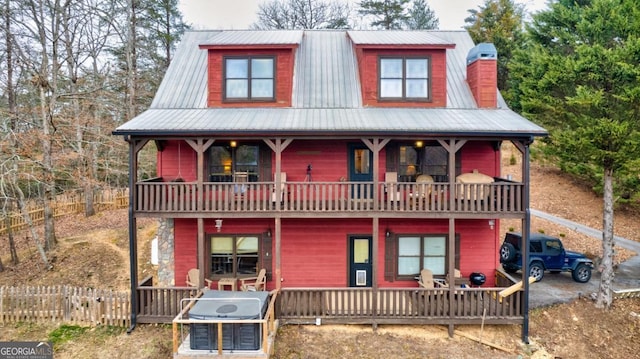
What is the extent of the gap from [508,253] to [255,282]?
987cm

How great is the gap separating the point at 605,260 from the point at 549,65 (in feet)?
23.1

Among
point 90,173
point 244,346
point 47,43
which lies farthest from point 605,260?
point 47,43

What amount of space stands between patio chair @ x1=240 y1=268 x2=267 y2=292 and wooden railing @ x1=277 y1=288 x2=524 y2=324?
4.42 ft

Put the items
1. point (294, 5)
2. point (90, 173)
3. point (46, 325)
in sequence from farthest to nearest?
point (294, 5) → point (90, 173) → point (46, 325)

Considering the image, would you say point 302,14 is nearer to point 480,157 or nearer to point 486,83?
point 486,83

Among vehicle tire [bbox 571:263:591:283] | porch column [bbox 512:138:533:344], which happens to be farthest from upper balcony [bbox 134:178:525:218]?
vehicle tire [bbox 571:263:591:283]

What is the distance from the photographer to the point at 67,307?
10.7 m

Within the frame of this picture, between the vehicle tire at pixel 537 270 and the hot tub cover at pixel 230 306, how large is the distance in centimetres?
1052

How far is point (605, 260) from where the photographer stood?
12.2 meters

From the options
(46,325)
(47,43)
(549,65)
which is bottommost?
(46,325)

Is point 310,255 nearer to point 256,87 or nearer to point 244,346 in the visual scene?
point 244,346

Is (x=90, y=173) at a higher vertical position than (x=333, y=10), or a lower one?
lower

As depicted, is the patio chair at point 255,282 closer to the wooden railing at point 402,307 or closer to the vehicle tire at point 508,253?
the wooden railing at point 402,307

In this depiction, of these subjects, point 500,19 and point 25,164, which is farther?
point 500,19
